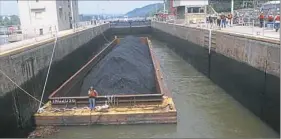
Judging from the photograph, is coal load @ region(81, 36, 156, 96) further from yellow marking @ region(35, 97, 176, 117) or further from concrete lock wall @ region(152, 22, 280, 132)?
concrete lock wall @ region(152, 22, 280, 132)

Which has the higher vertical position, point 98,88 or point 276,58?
point 276,58

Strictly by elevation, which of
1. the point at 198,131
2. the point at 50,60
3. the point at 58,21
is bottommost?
the point at 198,131

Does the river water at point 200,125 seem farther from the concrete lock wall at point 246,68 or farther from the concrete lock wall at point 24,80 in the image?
the concrete lock wall at point 24,80

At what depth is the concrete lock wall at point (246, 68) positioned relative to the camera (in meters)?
11.9

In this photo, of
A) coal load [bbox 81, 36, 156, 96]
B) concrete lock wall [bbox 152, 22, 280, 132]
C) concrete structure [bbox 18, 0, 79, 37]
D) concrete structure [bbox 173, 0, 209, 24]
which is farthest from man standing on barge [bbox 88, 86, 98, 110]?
concrete structure [bbox 173, 0, 209, 24]

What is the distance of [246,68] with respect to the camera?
49.4ft

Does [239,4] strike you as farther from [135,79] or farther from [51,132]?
[51,132]

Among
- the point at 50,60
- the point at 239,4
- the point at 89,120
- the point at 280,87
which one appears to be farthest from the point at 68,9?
the point at 239,4

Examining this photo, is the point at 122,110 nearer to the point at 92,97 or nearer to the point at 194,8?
the point at 92,97

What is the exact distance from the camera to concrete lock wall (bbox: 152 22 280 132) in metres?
11.9

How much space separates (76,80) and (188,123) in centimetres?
783

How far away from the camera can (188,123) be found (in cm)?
1306

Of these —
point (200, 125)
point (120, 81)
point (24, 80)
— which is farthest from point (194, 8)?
point (24, 80)

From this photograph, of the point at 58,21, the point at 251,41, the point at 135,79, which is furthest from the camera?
the point at 58,21
